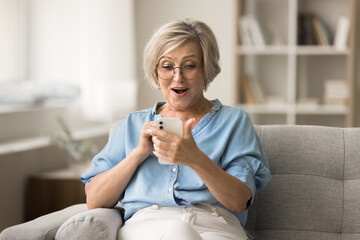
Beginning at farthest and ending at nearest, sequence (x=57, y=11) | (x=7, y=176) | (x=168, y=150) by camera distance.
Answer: (x=57, y=11), (x=7, y=176), (x=168, y=150)

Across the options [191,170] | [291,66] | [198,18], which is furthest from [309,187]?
[198,18]

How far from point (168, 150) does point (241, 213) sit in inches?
14.6

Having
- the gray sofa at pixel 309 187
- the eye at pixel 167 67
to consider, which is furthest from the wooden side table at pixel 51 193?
the eye at pixel 167 67

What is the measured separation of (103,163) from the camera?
5.83 feet

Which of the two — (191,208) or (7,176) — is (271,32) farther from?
(191,208)

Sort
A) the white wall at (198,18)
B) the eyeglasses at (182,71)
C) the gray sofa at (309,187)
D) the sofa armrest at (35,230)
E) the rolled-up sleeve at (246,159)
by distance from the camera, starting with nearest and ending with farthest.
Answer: the sofa armrest at (35,230) → the rolled-up sleeve at (246,159) → the eyeglasses at (182,71) → the gray sofa at (309,187) → the white wall at (198,18)

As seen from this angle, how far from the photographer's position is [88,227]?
5.08 ft

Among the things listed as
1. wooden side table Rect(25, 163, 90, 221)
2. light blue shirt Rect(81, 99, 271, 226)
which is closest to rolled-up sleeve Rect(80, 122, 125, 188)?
light blue shirt Rect(81, 99, 271, 226)

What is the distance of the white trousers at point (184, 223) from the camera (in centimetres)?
153

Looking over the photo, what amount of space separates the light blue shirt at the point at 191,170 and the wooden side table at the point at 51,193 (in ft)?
4.60

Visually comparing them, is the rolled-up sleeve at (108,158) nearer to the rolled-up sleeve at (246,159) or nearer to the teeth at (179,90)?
the teeth at (179,90)

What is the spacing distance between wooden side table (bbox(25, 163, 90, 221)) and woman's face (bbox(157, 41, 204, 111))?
1.54 metres

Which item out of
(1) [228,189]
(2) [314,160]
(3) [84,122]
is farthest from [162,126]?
(3) [84,122]

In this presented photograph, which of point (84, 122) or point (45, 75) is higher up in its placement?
point (45, 75)
